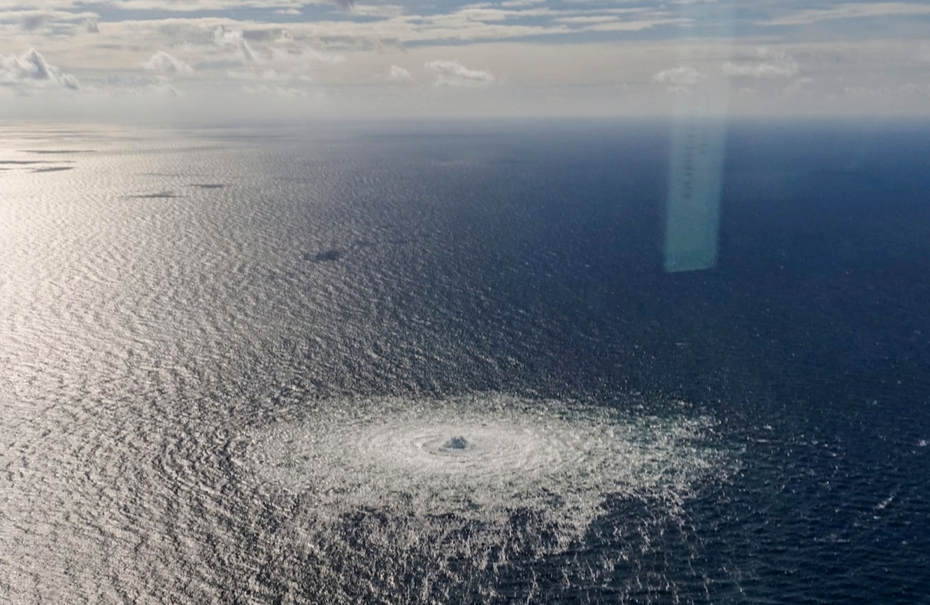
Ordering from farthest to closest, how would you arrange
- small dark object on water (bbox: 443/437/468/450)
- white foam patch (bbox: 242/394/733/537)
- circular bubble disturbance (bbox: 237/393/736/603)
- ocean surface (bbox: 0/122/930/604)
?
small dark object on water (bbox: 443/437/468/450) → white foam patch (bbox: 242/394/733/537) → ocean surface (bbox: 0/122/930/604) → circular bubble disturbance (bbox: 237/393/736/603)

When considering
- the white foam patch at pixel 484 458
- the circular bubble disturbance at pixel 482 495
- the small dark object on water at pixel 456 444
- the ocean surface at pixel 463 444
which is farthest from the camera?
the small dark object on water at pixel 456 444

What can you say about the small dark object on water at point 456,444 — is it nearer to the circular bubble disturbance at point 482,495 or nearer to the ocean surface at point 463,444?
the circular bubble disturbance at point 482,495

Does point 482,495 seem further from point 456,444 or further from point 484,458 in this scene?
point 456,444

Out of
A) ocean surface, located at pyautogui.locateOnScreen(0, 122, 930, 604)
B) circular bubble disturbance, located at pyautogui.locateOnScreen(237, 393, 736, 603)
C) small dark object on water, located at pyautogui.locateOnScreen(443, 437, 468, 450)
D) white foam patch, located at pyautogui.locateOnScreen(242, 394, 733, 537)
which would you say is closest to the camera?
circular bubble disturbance, located at pyautogui.locateOnScreen(237, 393, 736, 603)

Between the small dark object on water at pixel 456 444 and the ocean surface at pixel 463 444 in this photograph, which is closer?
the ocean surface at pixel 463 444

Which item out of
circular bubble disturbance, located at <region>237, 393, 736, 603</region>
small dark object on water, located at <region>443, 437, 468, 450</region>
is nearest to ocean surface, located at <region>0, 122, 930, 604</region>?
circular bubble disturbance, located at <region>237, 393, 736, 603</region>

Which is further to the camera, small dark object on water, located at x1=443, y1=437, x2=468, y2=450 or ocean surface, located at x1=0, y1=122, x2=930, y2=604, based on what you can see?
small dark object on water, located at x1=443, y1=437, x2=468, y2=450

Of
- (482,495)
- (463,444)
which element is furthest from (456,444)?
(482,495)

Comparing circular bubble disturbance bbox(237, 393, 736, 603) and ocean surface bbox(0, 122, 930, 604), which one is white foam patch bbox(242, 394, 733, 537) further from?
ocean surface bbox(0, 122, 930, 604)

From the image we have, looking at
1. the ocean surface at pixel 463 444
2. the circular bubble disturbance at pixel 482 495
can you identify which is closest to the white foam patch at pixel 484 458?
the circular bubble disturbance at pixel 482 495
